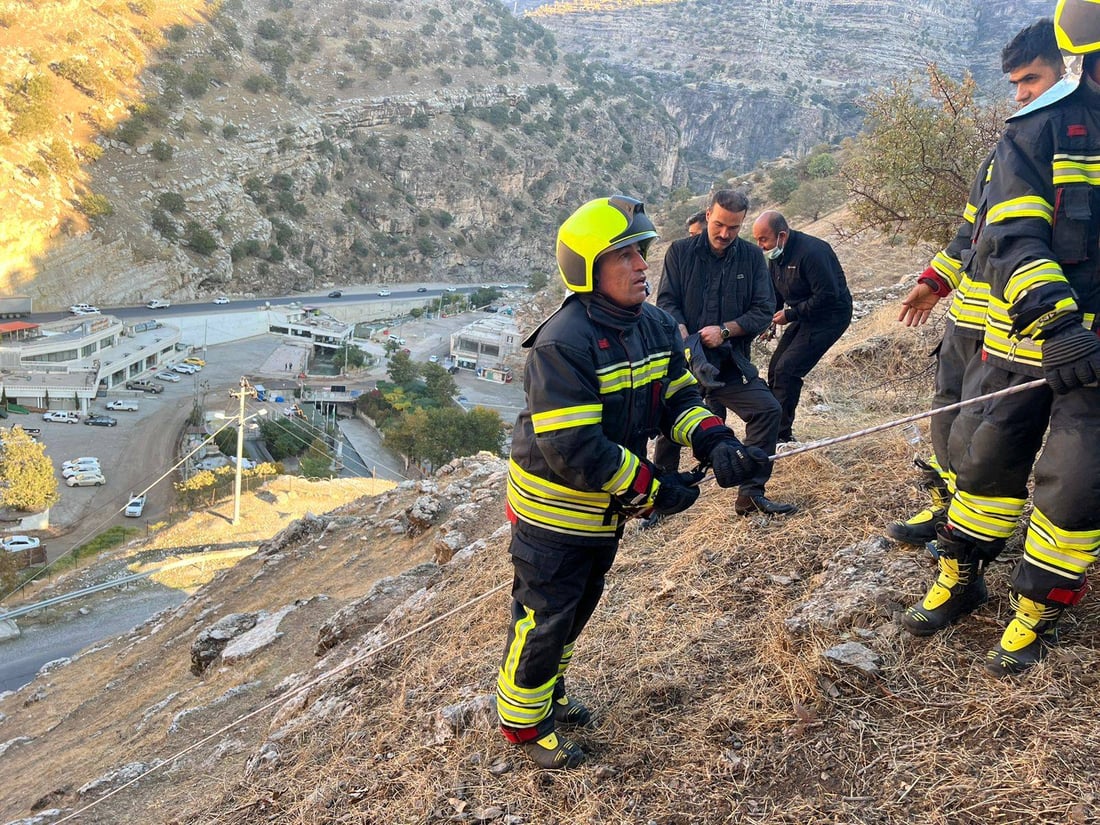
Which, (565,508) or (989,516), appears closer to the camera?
(565,508)

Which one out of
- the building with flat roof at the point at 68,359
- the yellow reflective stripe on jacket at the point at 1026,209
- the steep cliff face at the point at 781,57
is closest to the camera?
the yellow reflective stripe on jacket at the point at 1026,209

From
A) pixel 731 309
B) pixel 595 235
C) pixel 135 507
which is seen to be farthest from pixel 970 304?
pixel 135 507

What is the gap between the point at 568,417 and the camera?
2.92 meters

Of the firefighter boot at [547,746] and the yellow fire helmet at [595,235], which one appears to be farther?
the firefighter boot at [547,746]

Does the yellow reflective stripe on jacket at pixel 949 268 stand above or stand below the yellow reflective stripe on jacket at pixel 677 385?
above

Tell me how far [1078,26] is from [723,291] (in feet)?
8.89

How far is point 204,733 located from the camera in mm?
5781

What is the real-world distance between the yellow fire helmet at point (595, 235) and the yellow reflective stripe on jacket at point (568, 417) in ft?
1.67

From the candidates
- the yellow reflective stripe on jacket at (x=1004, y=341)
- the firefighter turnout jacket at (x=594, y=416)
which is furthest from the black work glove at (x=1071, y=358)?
the firefighter turnout jacket at (x=594, y=416)

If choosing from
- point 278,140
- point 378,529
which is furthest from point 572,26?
point 378,529

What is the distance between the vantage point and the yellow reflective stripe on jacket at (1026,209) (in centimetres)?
303

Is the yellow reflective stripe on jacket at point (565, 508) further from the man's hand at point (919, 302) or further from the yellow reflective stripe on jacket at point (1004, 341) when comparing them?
the man's hand at point (919, 302)

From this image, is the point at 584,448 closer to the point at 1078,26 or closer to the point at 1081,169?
the point at 1081,169

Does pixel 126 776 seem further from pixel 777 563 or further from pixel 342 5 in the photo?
pixel 342 5
